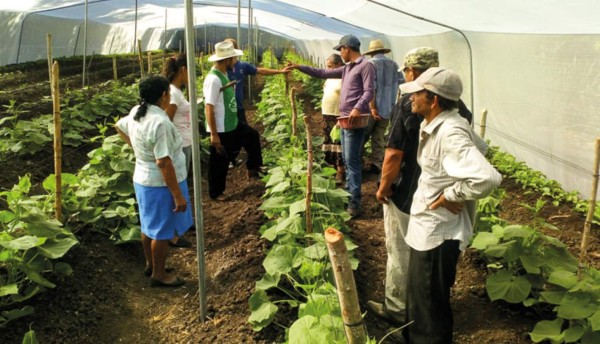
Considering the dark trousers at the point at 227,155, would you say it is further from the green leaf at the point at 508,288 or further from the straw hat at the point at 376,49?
the green leaf at the point at 508,288

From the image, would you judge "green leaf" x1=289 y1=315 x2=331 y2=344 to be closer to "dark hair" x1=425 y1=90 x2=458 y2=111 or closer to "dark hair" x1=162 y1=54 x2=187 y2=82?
"dark hair" x1=425 y1=90 x2=458 y2=111

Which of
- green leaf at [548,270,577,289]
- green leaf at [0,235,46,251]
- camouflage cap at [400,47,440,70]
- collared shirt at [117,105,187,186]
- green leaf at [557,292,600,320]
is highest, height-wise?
camouflage cap at [400,47,440,70]

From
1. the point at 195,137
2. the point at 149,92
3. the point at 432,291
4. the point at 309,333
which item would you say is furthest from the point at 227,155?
the point at 309,333

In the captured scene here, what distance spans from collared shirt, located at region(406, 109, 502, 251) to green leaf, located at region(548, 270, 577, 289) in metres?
0.78

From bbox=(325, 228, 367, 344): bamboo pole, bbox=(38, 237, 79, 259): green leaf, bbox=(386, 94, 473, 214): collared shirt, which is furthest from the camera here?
bbox=(38, 237, 79, 259): green leaf

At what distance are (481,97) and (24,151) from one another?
246 inches

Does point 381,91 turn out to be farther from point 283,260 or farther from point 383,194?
point 283,260

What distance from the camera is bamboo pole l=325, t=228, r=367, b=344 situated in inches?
60.4

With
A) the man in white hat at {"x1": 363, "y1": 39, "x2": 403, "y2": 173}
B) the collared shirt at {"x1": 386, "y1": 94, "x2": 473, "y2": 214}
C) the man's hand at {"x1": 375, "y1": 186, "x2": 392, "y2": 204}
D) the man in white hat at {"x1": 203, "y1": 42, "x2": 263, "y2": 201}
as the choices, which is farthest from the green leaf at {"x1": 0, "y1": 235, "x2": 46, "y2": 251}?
the man in white hat at {"x1": 363, "y1": 39, "x2": 403, "y2": 173}

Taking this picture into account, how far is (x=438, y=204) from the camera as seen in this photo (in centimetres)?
245

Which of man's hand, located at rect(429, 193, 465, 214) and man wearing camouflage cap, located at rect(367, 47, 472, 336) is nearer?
man's hand, located at rect(429, 193, 465, 214)

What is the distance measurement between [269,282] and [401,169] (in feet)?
3.41

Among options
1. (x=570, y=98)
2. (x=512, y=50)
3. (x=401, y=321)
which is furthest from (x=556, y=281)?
(x=512, y=50)

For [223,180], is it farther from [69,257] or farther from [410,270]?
[410,270]
